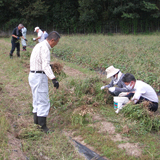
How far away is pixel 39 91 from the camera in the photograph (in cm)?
350

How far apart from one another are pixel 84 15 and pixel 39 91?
22913 millimetres

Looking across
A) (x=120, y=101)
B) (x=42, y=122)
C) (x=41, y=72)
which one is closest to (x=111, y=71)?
(x=120, y=101)

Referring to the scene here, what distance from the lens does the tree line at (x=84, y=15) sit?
23.9 metres

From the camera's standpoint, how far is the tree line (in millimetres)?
23922

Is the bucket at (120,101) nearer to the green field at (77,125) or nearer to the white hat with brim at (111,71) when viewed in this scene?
the green field at (77,125)

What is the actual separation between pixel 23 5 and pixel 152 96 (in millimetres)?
26268

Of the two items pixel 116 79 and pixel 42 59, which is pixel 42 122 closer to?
pixel 42 59

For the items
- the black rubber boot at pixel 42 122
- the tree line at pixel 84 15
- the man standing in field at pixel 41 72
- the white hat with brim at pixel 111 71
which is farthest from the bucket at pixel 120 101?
the tree line at pixel 84 15

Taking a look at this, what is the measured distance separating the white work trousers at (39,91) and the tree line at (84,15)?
71.1ft

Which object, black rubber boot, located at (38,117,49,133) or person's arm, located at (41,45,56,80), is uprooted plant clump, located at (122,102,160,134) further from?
person's arm, located at (41,45,56,80)

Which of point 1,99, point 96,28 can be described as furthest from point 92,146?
point 96,28

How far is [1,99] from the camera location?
201 inches

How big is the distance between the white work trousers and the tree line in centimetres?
2166

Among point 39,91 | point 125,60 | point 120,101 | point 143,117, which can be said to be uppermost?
point 39,91
